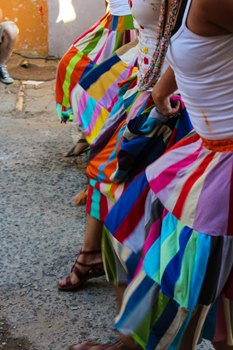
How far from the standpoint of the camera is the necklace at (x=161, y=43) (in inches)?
Result: 89.7

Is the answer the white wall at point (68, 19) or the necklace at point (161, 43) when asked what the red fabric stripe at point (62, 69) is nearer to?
the necklace at point (161, 43)

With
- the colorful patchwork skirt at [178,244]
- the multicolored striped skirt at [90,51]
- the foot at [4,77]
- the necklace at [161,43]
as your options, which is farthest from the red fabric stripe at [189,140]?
the foot at [4,77]

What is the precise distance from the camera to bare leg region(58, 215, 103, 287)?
2.94 meters

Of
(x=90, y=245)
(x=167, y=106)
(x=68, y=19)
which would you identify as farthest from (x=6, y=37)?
(x=167, y=106)

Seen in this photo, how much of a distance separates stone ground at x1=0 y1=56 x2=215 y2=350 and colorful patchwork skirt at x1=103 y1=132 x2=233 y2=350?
2.26 feet

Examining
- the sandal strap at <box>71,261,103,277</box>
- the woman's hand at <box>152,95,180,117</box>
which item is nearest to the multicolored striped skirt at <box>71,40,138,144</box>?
the sandal strap at <box>71,261,103,277</box>

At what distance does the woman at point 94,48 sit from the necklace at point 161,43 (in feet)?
2.99

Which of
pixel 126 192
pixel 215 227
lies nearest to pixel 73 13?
pixel 126 192

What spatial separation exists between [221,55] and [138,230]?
0.70 meters

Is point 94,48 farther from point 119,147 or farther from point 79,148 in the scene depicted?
point 119,147

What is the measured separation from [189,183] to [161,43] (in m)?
0.67

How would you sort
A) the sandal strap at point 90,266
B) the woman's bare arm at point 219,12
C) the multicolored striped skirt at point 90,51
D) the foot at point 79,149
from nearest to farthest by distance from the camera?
the woman's bare arm at point 219,12, the sandal strap at point 90,266, the multicolored striped skirt at point 90,51, the foot at point 79,149

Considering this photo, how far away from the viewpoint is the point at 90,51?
12.9ft

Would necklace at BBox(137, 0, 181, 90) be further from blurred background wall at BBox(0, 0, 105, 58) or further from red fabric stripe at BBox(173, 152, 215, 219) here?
blurred background wall at BBox(0, 0, 105, 58)
